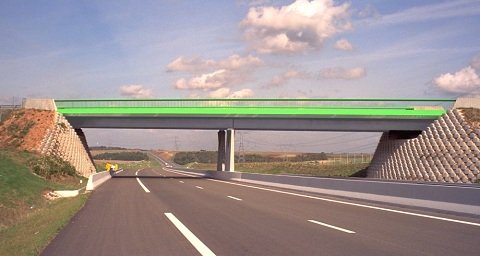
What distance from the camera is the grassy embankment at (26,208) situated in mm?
12461

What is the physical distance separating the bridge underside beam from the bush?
12351 mm

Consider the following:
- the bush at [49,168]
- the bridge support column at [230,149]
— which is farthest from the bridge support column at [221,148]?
the bush at [49,168]

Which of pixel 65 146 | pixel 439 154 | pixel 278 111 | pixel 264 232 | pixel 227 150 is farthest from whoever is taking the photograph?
pixel 227 150

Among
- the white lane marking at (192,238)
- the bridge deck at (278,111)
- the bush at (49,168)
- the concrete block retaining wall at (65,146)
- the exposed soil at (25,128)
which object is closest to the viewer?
the white lane marking at (192,238)

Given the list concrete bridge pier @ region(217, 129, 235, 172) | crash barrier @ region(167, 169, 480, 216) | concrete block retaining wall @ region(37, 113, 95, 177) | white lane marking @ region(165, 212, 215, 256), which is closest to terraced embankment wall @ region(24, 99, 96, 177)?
concrete block retaining wall @ region(37, 113, 95, 177)

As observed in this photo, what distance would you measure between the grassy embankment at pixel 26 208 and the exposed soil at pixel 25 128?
290 inches

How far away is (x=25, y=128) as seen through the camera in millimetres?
55656

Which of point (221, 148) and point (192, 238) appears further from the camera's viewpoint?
point (221, 148)

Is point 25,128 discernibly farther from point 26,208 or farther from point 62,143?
point 26,208

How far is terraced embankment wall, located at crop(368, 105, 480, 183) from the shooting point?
43.9 meters

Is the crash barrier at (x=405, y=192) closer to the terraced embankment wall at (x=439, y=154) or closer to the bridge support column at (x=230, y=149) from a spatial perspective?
the terraced embankment wall at (x=439, y=154)

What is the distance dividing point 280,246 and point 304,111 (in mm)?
45256

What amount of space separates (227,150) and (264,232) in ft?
149

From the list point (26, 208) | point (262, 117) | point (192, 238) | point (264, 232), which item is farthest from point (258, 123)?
point (192, 238)
